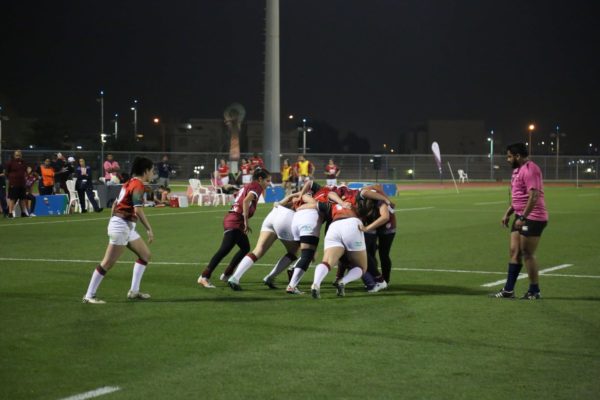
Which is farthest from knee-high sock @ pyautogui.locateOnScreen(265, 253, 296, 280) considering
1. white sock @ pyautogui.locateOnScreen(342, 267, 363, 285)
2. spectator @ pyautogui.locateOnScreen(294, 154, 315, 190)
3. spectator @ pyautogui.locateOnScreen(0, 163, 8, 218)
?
spectator @ pyautogui.locateOnScreen(294, 154, 315, 190)

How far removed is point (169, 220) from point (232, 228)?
14902 millimetres

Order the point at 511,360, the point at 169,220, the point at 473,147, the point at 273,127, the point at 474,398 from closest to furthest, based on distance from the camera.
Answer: the point at 474,398
the point at 511,360
the point at 169,220
the point at 273,127
the point at 473,147

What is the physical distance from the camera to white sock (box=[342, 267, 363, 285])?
11.4 meters

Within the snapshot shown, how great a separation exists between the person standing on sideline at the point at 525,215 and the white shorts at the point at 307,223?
261 cm

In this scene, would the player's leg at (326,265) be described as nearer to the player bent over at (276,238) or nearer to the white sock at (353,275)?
the white sock at (353,275)

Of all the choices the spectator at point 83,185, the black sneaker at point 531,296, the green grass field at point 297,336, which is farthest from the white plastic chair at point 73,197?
the black sneaker at point 531,296

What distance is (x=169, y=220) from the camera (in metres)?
26.9

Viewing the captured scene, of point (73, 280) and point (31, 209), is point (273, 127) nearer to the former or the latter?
point (31, 209)

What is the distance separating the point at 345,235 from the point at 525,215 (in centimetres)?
235

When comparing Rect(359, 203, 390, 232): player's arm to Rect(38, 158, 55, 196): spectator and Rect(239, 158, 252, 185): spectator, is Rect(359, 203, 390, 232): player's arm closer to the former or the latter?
Rect(38, 158, 55, 196): spectator

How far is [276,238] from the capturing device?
12.2m

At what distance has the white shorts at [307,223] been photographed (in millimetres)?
11500

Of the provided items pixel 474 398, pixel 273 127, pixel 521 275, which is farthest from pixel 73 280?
pixel 273 127

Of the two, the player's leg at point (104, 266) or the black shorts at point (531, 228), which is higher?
the black shorts at point (531, 228)
